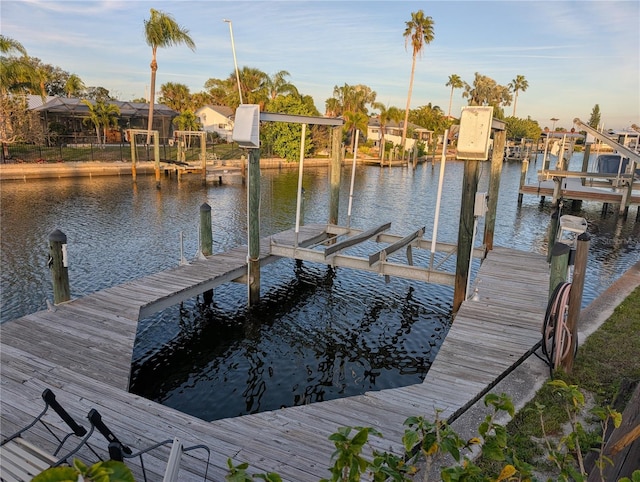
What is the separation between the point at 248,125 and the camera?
30.8 feet

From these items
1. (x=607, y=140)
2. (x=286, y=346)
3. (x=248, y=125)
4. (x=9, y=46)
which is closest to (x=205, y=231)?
(x=248, y=125)

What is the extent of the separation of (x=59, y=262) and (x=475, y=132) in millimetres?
8309

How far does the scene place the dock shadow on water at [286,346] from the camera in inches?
321

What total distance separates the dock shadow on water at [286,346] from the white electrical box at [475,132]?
14.3 ft

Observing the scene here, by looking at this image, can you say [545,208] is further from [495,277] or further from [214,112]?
[214,112]

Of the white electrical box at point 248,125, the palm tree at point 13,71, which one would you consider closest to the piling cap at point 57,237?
the white electrical box at point 248,125

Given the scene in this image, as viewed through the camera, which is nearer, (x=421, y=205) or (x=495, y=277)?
(x=495, y=277)

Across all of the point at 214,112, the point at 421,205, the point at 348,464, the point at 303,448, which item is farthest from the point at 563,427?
the point at 214,112

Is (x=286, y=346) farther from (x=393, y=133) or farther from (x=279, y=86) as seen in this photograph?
(x=393, y=133)

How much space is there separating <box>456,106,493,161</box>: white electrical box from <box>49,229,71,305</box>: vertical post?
25.8 feet

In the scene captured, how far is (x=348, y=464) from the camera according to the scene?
2.35 metres

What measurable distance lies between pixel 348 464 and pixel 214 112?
2680 inches

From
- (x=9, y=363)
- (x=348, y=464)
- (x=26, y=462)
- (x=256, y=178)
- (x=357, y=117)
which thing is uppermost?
(x=357, y=117)

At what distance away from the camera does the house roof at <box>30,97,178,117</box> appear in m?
44.2
